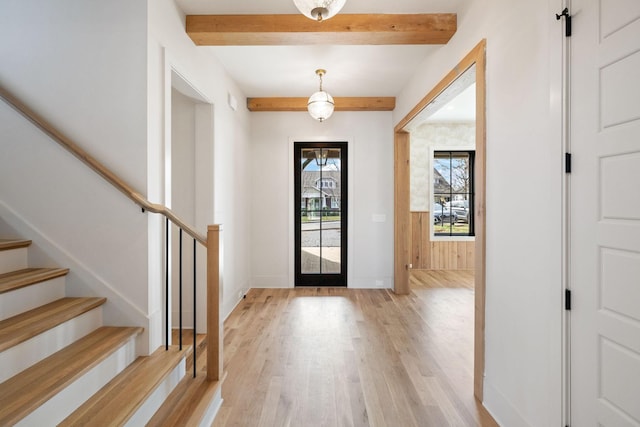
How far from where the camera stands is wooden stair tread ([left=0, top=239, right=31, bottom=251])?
5.77ft

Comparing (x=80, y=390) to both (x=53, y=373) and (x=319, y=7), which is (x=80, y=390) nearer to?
(x=53, y=373)

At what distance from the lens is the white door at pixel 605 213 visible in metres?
1.08

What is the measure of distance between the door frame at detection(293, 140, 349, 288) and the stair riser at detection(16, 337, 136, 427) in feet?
9.98

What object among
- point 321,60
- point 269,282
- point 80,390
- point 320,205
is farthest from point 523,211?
point 269,282

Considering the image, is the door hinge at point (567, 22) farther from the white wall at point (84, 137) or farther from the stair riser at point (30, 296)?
the stair riser at point (30, 296)

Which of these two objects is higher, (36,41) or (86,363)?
(36,41)

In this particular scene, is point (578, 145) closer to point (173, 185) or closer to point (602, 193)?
point (602, 193)

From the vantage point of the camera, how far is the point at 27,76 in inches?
74.7

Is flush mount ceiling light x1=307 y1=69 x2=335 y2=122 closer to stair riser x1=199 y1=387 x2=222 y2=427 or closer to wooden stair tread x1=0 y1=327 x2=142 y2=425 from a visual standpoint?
wooden stair tread x1=0 y1=327 x2=142 y2=425

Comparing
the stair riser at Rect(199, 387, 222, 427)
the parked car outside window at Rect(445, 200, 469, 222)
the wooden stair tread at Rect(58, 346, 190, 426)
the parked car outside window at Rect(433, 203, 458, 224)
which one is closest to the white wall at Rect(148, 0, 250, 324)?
the wooden stair tread at Rect(58, 346, 190, 426)

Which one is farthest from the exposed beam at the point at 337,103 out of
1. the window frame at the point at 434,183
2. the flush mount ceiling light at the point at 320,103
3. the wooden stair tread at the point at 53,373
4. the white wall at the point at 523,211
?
the wooden stair tread at the point at 53,373

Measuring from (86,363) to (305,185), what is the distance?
3.63 metres

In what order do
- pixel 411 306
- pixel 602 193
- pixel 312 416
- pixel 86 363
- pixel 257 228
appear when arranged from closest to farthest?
pixel 602 193, pixel 86 363, pixel 312 416, pixel 411 306, pixel 257 228

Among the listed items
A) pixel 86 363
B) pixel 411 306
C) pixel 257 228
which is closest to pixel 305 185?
pixel 257 228
